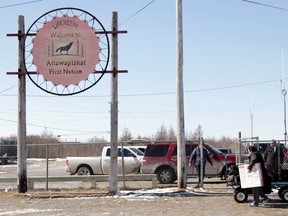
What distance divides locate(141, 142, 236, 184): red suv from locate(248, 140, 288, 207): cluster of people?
5.12 metres

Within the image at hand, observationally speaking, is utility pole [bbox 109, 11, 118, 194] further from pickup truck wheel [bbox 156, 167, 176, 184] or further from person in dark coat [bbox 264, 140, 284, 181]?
person in dark coat [bbox 264, 140, 284, 181]

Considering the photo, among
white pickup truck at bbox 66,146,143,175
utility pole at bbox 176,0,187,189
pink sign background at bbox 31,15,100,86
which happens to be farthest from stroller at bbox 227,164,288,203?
white pickup truck at bbox 66,146,143,175

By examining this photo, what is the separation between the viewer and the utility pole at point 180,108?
17.2 m

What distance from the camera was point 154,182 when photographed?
18547mm

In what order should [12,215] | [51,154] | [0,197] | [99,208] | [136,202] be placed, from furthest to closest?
[51,154] → [0,197] → [136,202] → [99,208] → [12,215]

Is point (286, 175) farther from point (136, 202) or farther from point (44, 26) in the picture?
point (44, 26)

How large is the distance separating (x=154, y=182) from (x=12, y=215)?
6828mm

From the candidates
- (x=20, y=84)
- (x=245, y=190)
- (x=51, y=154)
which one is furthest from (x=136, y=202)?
(x=51, y=154)

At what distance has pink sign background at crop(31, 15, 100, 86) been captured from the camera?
55.4 ft

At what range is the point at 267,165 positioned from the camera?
15.4m

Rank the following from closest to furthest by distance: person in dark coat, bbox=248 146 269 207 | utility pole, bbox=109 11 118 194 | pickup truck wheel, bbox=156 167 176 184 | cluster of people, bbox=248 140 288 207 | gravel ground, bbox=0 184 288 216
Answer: gravel ground, bbox=0 184 288 216
person in dark coat, bbox=248 146 269 207
cluster of people, bbox=248 140 288 207
utility pole, bbox=109 11 118 194
pickup truck wheel, bbox=156 167 176 184

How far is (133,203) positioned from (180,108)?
413cm

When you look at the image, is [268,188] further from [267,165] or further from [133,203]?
[133,203]

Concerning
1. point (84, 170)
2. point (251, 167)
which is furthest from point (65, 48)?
point (84, 170)
